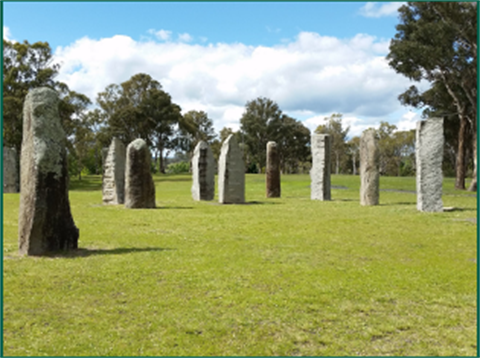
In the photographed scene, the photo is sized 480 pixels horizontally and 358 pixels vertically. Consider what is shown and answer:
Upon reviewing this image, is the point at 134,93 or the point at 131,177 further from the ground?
the point at 134,93

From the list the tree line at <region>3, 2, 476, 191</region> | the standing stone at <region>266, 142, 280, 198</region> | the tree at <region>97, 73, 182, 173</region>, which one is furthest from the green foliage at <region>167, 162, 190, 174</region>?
the standing stone at <region>266, 142, 280, 198</region>

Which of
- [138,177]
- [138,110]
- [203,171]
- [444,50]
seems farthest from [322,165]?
[138,110]

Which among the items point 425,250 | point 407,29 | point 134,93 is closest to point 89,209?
point 425,250

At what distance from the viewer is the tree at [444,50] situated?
96.2 ft

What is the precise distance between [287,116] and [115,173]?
197 ft

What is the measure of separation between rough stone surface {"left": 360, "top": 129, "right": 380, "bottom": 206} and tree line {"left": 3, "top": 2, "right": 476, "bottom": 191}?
13.8m

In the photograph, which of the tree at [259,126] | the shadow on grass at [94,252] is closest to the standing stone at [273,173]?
the shadow on grass at [94,252]

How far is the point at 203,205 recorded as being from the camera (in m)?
19.8

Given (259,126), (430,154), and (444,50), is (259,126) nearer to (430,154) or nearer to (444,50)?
(444,50)

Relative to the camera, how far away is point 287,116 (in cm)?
7738

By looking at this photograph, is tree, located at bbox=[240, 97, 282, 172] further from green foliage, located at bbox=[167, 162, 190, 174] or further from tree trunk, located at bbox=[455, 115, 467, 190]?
tree trunk, located at bbox=[455, 115, 467, 190]

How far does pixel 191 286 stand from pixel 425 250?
5.88 meters

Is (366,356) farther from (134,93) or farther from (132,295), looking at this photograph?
(134,93)

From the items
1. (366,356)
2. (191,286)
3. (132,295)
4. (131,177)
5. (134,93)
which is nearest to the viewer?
(366,356)
